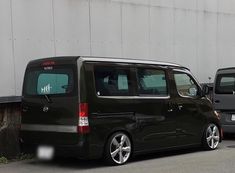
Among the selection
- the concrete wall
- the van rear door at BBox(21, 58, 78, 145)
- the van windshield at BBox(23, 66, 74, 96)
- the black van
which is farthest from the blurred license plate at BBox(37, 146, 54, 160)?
the concrete wall

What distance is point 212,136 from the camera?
11.6 meters

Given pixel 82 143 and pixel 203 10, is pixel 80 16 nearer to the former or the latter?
pixel 82 143

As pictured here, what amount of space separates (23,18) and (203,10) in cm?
695

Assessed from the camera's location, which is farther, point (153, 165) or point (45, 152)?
point (153, 165)

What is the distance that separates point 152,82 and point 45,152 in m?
2.44

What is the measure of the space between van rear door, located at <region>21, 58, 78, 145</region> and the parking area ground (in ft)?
1.74

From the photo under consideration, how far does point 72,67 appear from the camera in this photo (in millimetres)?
9281

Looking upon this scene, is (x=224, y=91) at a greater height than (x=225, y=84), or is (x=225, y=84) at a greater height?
(x=225, y=84)

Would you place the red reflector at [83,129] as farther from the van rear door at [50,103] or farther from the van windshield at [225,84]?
the van windshield at [225,84]

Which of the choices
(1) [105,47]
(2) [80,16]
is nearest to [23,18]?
(2) [80,16]

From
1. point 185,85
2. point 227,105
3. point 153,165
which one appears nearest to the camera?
point 153,165

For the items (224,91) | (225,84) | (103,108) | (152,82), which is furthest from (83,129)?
(225,84)

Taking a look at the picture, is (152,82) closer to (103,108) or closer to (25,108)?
(103,108)

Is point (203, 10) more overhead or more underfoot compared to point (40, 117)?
more overhead
